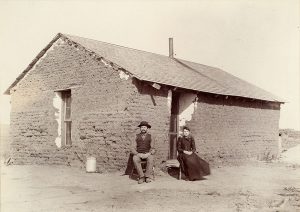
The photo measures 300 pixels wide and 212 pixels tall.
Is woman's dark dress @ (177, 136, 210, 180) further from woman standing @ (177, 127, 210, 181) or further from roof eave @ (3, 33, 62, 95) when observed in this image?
roof eave @ (3, 33, 62, 95)

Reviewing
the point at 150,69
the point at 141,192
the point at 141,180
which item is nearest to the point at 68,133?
the point at 150,69

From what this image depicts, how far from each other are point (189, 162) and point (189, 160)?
0.06m

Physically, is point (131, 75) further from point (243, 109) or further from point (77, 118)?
point (243, 109)

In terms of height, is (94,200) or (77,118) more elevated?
(77,118)

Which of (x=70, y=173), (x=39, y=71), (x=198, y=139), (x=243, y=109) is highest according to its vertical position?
(x=39, y=71)

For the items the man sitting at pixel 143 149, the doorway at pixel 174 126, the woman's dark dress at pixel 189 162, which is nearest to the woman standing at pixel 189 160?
the woman's dark dress at pixel 189 162

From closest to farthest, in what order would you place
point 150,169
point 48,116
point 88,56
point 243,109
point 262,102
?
1. point 150,169
2. point 88,56
3. point 48,116
4. point 243,109
5. point 262,102

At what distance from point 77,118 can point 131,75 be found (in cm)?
276

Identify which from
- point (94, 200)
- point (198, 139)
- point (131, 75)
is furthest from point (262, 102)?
point (94, 200)

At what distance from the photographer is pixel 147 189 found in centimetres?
936

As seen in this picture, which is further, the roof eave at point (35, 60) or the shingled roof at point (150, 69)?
the roof eave at point (35, 60)

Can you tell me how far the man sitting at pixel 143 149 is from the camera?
34.2 ft

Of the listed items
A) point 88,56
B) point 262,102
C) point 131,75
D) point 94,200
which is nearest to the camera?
point 94,200

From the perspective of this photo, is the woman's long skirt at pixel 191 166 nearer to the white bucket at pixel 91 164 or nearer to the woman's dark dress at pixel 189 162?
the woman's dark dress at pixel 189 162
